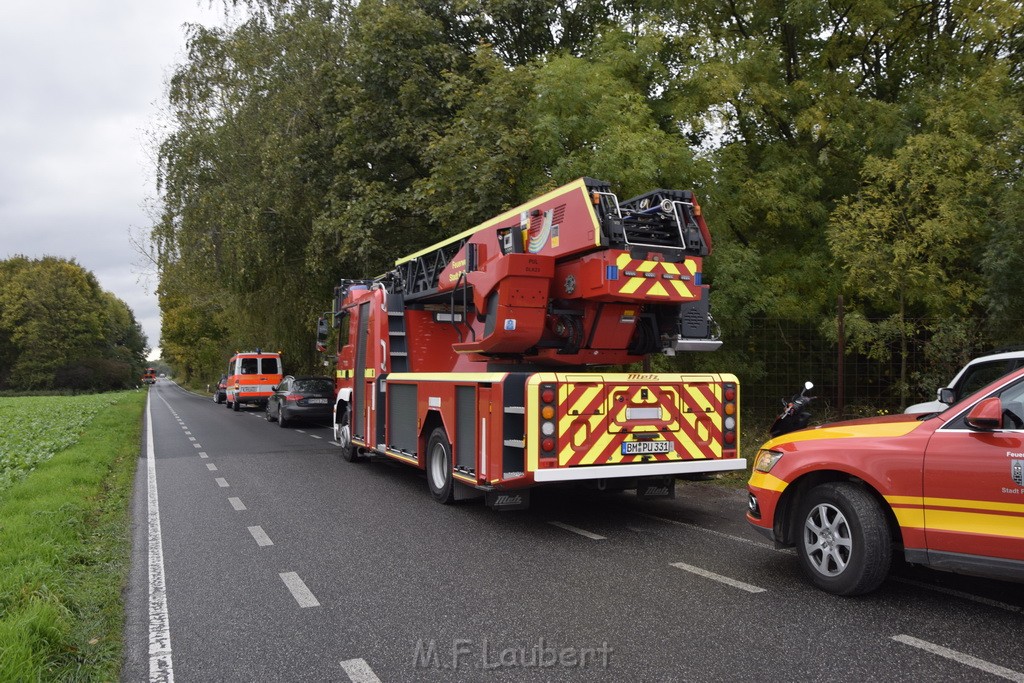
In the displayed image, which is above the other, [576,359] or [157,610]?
[576,359]

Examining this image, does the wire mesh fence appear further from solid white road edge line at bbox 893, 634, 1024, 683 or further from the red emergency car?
solid white road edge line at bbox 893, 634, 1024, 683

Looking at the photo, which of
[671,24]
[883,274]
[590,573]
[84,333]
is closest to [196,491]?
[590,573]

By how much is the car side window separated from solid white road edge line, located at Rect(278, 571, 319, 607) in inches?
204

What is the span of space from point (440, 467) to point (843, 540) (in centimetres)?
486

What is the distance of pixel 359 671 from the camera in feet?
13.4

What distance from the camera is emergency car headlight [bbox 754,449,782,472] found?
18.9 ft

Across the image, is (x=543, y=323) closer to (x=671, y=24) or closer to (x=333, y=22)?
(x=671, y=24)

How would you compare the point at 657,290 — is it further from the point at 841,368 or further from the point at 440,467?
the point at 841,368

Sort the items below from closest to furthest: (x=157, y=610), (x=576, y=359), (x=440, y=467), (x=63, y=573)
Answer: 1. (x=157, y=610)
2. (x=63, y=573)
3. (x=576, y=359)
4. (x=440, y=467)

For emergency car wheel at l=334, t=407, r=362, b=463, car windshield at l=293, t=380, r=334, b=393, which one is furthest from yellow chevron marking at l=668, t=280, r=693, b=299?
car windshield at l=293, t=380, r=334, b=393

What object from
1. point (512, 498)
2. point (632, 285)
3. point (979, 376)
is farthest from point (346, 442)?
point (979, 376)

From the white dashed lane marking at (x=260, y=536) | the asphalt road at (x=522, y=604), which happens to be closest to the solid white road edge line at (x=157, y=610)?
the asphalt road at (x=522, y=604)

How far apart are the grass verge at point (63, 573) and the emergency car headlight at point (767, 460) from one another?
4.39 m

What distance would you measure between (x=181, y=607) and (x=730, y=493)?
6.59 m
